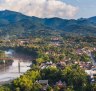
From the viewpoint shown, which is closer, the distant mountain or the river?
the river

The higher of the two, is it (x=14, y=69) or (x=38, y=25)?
(x=38, y=25)

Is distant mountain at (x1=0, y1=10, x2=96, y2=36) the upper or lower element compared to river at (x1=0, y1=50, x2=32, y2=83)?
upper

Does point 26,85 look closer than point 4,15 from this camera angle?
Yes

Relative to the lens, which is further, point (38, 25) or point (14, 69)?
point (38, 25)

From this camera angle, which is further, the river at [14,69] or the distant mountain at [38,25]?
the distant mountain at [38,25]

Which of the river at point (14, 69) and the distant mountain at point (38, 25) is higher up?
the distant mountain at point (38, 25)

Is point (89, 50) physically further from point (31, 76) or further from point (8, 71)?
point (31, 76)

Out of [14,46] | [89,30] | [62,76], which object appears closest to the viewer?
[62,76]

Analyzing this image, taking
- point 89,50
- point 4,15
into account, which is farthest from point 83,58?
point 4,15
